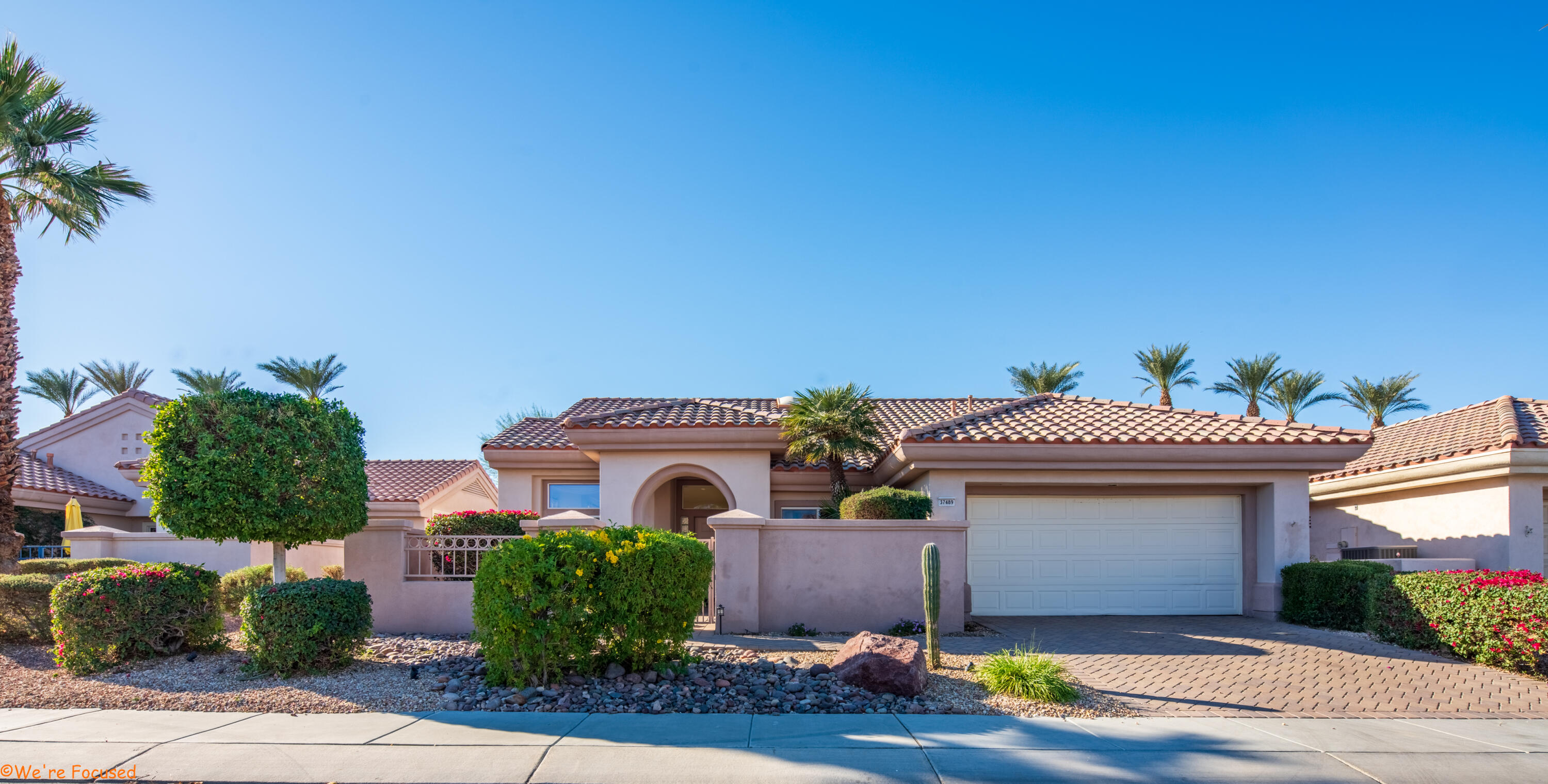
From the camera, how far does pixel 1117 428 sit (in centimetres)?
1485

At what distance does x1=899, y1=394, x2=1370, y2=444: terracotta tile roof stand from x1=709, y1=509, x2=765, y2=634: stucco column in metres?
3.26

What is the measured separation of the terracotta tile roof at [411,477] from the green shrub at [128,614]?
1173cm

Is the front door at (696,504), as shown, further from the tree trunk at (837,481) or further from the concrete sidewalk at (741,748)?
the concrete sidewalk at (741,748)

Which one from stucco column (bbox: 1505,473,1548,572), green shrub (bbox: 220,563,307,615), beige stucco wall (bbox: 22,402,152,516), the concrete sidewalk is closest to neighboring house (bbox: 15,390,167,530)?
beige stucco wall (bbox: 22,402,152,516)

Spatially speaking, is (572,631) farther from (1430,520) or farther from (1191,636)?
(1430,520)

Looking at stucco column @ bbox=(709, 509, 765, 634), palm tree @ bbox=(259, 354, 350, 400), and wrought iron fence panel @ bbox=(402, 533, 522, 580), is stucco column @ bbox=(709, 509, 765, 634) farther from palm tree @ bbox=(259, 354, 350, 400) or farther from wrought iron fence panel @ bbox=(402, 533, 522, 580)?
palm tree @ bbox=(259, 354, 350, 400)

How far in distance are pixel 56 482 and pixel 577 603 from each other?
66.7 feet

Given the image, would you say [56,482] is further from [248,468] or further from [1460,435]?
[1460,435]

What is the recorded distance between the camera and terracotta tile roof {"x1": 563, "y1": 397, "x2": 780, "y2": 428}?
15969 millimetres

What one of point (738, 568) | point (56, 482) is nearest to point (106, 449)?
point (56, 482)

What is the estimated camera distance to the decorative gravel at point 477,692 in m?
7.87

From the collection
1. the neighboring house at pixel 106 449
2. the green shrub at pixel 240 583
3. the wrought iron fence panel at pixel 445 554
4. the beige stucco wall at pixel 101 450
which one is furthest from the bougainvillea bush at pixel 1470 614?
the beige stucco wall at pixel 101 450

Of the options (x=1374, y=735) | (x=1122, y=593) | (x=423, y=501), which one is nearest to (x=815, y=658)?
(x=1374, y=735)

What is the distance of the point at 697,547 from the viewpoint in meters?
9.33
